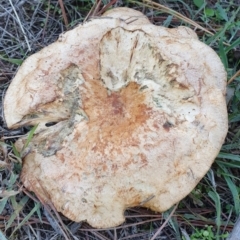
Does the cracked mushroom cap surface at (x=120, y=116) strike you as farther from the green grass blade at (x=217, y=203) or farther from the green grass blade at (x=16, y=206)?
the green grass blade at (x=217, y=203)

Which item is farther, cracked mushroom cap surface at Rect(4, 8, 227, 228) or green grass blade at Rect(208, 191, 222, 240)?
green grass blade at Rect(208, 191, 222, 240)

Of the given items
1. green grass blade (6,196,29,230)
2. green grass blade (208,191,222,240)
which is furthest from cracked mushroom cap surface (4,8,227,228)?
green grass blade (208,191,222,240)

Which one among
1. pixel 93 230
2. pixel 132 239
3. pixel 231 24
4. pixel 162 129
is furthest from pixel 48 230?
pixel 231 24

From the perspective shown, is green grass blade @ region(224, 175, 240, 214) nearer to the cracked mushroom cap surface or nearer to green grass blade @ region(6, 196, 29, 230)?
the cracked mushroom cap surface

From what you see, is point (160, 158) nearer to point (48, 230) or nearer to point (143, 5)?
point (48, 230)

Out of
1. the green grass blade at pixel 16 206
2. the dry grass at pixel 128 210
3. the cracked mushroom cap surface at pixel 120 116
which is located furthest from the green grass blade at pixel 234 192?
the green grass blade at pixel 16 206

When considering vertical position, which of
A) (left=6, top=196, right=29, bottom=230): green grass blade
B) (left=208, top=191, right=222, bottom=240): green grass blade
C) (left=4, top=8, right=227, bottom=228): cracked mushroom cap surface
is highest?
(left=4, top=8, right=227, bottom=228): cracked mushroom cap surface

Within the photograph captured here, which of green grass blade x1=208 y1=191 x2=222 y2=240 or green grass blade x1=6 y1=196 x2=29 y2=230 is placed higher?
green grass blade x1=208 y1=191 x2=222 y2=240

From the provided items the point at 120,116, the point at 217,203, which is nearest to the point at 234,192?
the point at 217,203
